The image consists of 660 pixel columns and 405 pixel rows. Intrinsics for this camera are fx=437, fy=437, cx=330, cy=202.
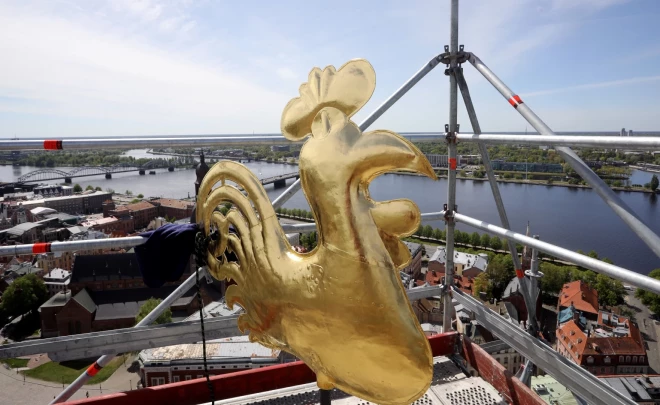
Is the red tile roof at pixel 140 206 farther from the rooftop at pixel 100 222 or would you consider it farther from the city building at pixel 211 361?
the city building at pixel 211 361

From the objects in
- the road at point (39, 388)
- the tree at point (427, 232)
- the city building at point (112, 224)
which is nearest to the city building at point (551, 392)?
the road at point (39, 388)

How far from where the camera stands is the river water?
28.2 metres

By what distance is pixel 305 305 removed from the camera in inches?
77.7

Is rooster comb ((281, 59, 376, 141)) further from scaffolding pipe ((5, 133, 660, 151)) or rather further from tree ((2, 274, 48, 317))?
tree ((2, 274, 48, 317))

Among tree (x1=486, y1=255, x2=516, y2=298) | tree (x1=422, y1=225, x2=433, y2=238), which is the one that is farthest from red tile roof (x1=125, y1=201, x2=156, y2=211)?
tree (x1=486, y1=255, x2=516, y2=298)

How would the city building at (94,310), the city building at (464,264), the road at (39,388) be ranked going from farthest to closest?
the city building at (464,264) < the city building at (94,310) < the road at (39,388)

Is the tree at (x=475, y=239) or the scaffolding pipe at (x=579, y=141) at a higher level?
the scaffolding pipe at (x=579, y=141)

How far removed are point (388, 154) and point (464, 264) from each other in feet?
91.4

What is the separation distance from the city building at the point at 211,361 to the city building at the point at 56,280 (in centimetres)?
1290

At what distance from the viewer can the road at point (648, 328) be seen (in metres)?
19.0

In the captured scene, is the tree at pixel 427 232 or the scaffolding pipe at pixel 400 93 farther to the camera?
the tree at pixel 427 232

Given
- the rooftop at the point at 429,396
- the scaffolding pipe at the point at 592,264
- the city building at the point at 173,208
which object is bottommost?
the city building at the point at 173,208

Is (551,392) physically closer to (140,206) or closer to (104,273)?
(104,273)

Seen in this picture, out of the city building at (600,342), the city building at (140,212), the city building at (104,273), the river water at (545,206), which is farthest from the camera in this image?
the city building at (140,212)
